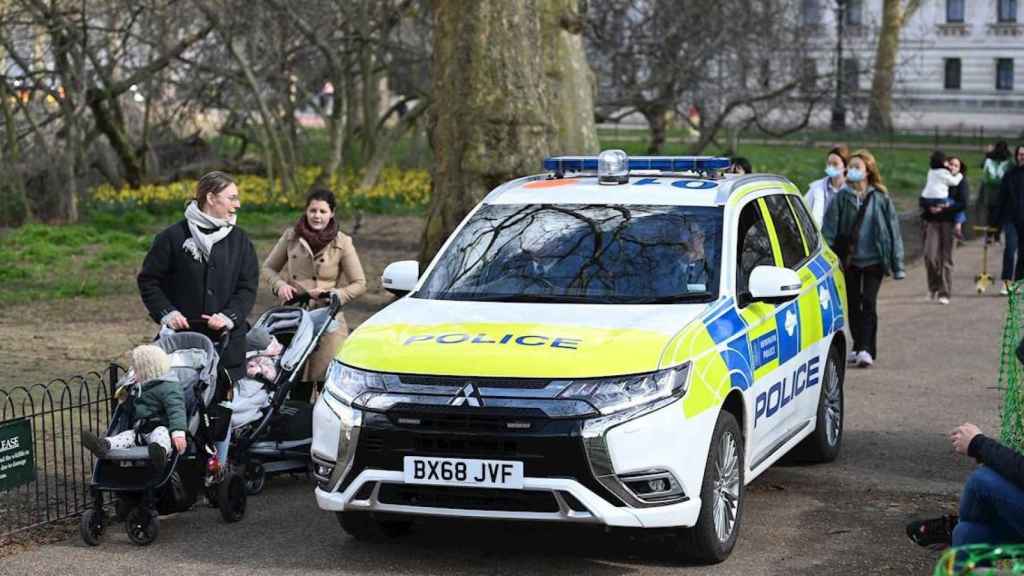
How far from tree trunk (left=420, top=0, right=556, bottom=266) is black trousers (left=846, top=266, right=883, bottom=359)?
11.8 ft

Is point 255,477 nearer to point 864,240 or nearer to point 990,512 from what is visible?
point 990,512

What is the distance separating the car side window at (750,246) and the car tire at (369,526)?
2.10 metres

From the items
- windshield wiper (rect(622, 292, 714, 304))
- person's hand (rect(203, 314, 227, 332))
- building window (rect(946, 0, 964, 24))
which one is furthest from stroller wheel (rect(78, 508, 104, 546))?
building window (rect(946, 0, 964, 24))

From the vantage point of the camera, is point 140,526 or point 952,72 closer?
point 140,526

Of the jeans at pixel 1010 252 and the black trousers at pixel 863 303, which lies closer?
the black trousers at pixel 863 303

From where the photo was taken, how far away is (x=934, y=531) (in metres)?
7.91

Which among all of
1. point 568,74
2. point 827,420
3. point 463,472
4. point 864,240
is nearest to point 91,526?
point 463,472

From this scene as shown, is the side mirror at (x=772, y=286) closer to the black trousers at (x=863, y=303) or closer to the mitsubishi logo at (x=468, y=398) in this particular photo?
the mitsubishi logo at (x=468, y=398)

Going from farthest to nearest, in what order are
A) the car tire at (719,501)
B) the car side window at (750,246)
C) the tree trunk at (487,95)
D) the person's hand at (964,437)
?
1. the tree trunk at (487,95)
2. the car side window at (750,246)
3. the car tire at (719,501)
4. the person's hand at (964,437)

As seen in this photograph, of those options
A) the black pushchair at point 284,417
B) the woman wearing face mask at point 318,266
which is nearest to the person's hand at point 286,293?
the woman wearing face mask at point 318,266

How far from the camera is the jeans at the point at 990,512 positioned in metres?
7.11

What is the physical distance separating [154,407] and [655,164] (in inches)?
131

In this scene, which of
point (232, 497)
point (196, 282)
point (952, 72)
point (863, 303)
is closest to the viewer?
point (232, 497)

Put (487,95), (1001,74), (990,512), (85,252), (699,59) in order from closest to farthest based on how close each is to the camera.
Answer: (990,512) < (487,95) < (85,252) < (699,59) < (1001,74)
